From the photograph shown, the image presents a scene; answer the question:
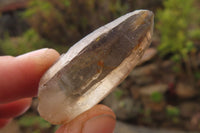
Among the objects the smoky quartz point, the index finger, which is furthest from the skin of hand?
the smoky quartz point

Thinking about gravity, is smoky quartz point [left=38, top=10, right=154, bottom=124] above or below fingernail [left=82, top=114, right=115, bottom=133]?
above

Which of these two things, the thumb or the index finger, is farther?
the index finger

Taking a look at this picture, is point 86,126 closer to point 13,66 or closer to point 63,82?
point 63,82

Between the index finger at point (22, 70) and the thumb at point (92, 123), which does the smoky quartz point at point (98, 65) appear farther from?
the index finger at point (22, 70)

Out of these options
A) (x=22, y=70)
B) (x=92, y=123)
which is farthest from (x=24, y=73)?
(x=92, y=123)

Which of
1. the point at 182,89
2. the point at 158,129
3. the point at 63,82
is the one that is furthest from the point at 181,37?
the point at 63,82

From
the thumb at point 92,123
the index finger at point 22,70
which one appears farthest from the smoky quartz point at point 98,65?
the index finger at point 22,70

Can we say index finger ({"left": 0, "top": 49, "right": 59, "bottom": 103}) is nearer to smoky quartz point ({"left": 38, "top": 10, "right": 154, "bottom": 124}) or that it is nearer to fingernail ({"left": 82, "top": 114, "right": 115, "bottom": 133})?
smoky quartz point ({"left": 38, "top": 10, "right": 154, "bottom": 124})
